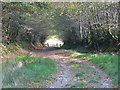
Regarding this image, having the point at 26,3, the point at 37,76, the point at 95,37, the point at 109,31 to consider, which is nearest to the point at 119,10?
the point at 109,31

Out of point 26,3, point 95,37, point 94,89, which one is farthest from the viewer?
point 95,37

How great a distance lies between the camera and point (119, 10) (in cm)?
1788

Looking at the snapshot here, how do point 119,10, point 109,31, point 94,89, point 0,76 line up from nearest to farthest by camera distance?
point 94,89
point 0,76
point 119,10
point 109,31

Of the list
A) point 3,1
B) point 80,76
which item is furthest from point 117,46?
point 3,1

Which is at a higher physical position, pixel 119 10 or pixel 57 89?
pixel 119 10

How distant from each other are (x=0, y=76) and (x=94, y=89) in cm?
379

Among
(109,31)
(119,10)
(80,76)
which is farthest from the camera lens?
(109,31)

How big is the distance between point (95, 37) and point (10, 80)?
1784 centimetres

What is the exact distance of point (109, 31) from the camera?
20.5 metres

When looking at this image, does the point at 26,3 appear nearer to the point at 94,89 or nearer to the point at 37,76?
the point at 37,76

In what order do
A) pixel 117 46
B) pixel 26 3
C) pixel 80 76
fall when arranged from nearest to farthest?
pixel 80 76 → pixel 26 3 → pixel 117 46

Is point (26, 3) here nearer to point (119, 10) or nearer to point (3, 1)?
point (3, 1)

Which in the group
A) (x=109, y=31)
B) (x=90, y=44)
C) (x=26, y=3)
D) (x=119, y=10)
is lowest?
(x=90, y=44)

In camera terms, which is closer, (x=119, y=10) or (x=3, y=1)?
(x=3, y=1)
